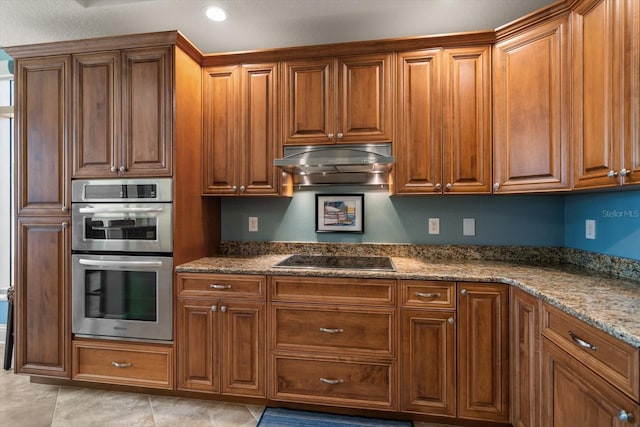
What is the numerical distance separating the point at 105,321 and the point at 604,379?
2.65m

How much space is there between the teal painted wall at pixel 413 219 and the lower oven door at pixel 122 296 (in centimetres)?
72

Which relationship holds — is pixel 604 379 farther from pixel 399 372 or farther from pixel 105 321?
pixel 105 321

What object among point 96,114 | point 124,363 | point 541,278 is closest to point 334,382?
point 541,278

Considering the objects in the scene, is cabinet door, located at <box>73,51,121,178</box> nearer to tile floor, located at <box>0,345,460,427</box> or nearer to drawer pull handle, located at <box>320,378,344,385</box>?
tile floor, located at <box>0,345,460,427</box>

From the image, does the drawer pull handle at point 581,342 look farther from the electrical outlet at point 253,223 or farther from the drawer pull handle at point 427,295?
the electrical outlet at point 253,223

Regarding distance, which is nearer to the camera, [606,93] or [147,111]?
[606,93]

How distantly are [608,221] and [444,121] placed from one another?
1.11 m

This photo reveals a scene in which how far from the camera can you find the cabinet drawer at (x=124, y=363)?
86.0 inches

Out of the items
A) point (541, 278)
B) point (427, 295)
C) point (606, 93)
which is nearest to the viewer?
point (606, 93)

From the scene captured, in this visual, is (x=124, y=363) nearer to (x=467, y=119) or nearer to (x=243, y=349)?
(x=243, y=349)

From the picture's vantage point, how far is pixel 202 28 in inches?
94.1

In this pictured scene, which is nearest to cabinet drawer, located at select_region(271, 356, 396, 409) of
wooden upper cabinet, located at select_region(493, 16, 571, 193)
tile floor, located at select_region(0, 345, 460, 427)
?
tile floor, located at select_region(0, 345, 460, 427)

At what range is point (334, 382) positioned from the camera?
200cm

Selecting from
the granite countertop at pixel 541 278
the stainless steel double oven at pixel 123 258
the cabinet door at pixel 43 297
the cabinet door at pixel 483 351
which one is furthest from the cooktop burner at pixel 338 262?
the cabinet door at pixel 43 297
